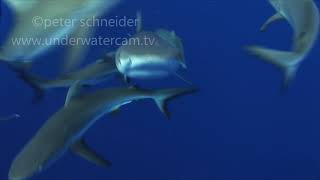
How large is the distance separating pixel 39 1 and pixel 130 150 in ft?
11.5

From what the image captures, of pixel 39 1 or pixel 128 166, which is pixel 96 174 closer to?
pixel 128 166

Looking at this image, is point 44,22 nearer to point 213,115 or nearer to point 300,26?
point 300,26

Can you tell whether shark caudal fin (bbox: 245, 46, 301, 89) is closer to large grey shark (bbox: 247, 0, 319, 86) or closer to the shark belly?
large grey shark (bbox: 247, 0, 319, 86)

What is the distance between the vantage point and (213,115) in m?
4.98

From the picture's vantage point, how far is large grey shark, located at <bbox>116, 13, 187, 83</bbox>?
1.79 metres

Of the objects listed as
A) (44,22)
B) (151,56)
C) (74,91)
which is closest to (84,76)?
(74,91)

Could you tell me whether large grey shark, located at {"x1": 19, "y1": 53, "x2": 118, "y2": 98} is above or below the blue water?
above

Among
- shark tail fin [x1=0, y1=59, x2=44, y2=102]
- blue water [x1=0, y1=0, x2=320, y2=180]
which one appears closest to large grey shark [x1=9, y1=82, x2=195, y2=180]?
shark tail fin [x1=0, y1=59, x2=44, y2=102]

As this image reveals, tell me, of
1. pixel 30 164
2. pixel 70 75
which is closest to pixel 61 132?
pixel 30 164

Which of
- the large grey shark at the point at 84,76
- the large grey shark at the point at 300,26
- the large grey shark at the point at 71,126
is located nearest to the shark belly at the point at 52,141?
the large grey shark at the point at 71,126

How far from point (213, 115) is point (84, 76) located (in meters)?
2.91

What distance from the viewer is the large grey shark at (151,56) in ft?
5.88

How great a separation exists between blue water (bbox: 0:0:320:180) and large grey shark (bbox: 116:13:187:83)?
290 cm

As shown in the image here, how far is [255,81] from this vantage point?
498cm
